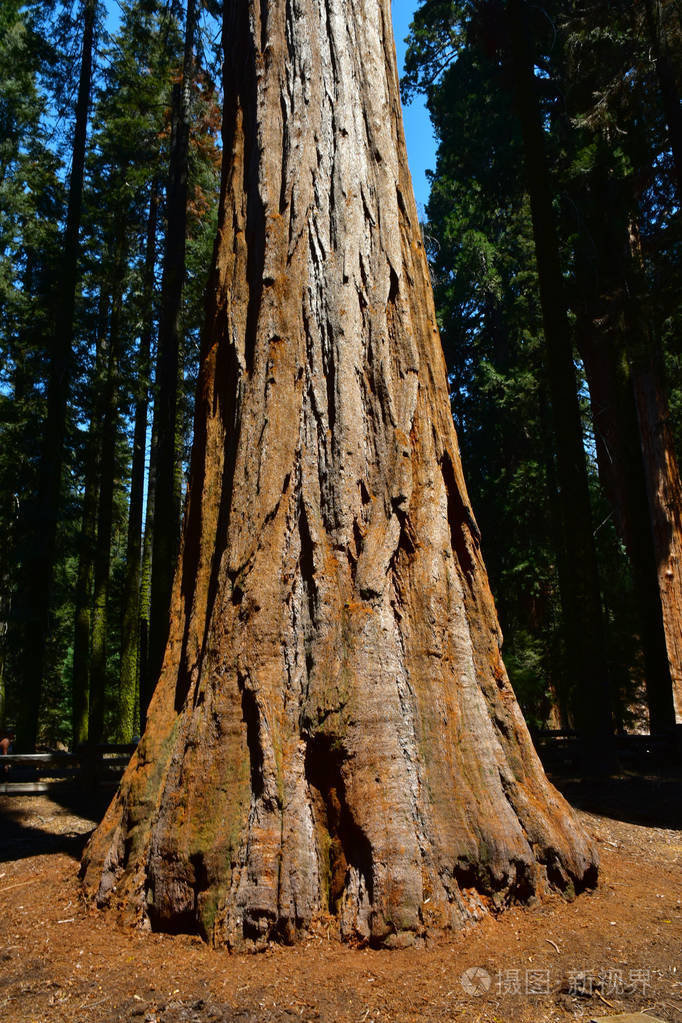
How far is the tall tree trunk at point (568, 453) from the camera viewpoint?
31.9ft

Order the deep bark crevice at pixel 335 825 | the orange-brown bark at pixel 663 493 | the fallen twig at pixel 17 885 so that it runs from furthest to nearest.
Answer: the orange-brown bark at pixel 663 493, the fallen twig at pixel 17 885, the deep bark crevice at pixel 335 825

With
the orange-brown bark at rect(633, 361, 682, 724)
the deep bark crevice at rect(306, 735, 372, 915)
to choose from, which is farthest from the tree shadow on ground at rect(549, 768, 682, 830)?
the deep bark crevice at rect(306, 735, 372, 915)

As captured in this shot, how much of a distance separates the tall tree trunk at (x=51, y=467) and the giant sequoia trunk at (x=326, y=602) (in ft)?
29.5

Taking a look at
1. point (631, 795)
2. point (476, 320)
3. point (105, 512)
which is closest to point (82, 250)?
point (105, 512)

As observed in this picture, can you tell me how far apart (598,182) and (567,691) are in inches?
431

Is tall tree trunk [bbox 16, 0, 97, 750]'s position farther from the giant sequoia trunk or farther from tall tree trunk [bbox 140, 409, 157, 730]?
the giant sequoia trunk

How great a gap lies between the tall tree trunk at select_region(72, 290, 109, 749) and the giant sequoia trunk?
1260 cm

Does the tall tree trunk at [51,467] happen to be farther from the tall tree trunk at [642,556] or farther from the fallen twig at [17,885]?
the tall tree trunk at [642,556]

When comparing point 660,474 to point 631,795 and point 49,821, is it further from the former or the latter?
point 49,821

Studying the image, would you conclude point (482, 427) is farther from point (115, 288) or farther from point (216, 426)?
point (216, 426)

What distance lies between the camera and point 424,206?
31547 mm

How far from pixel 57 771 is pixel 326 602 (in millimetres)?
9384

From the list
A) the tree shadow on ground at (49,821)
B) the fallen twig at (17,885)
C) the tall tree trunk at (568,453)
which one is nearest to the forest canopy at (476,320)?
the tall tree trunk at (568,453)

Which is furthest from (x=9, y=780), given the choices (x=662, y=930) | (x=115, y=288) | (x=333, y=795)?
(x=115, y=288)
